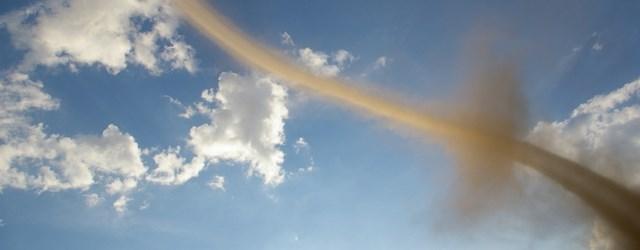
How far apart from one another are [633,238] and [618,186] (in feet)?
22.1

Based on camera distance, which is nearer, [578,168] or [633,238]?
[633,238]

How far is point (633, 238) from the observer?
6969 centimetres

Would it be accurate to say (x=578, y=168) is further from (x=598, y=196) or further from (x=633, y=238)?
(x=633, y=238)

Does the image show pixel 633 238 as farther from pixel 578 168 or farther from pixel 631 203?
pixel 578 168

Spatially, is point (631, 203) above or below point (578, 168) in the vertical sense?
below

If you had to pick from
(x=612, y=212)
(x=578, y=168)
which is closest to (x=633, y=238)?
(x=612, y=212)

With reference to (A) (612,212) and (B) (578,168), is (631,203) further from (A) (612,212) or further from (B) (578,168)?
(B) (578,168)

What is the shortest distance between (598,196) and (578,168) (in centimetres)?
→ 424

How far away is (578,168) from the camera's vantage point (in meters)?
76.4

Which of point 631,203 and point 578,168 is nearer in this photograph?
point 631,203

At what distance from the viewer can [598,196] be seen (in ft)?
243

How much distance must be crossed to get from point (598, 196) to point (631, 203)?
12.9 feet

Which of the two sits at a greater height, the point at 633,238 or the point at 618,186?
the point at 618,186

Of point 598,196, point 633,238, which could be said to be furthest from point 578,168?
point 633,238
